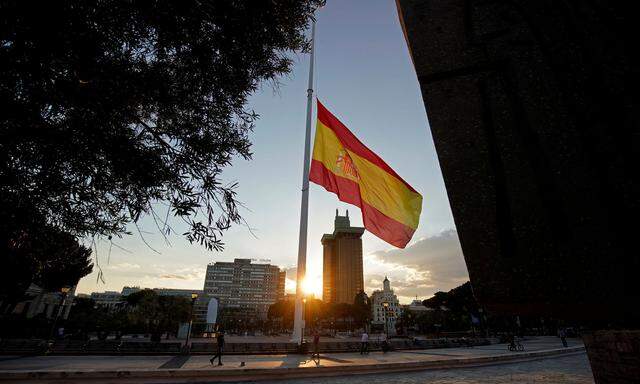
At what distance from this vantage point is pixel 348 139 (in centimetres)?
758

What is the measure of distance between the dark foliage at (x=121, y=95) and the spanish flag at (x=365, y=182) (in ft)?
8.70

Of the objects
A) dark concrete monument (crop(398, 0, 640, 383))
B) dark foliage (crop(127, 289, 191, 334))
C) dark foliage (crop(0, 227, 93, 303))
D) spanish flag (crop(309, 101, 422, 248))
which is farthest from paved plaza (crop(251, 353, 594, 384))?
dark foliage (crop(127, 289, 191, 334))

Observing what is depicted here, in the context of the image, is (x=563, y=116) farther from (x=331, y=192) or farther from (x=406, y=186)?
(x=331, y=192)

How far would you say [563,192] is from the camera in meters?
0.76

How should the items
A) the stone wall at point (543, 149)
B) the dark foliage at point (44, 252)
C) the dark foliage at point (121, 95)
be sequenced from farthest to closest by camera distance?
the dark foliage at point (44, 252) → the dark foliage at point (121, 95) → the stone wall at point (543, 149)

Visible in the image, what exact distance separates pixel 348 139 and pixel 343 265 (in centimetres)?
15713

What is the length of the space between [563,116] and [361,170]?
5.95m

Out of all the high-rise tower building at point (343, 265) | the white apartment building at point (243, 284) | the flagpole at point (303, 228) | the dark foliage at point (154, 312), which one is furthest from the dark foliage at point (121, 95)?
the white apartment building at point (243, 284)

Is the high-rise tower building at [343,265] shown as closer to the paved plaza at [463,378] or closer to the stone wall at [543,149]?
the paved plaza at [463,378]

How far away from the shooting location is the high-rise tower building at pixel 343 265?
6014 inches

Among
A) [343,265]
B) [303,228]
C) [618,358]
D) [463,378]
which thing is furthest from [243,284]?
[618,358]

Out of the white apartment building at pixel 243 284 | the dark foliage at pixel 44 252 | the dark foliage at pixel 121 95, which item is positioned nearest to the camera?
the dark foliage at pixel 121 95

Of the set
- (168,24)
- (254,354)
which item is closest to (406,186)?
(168,24)

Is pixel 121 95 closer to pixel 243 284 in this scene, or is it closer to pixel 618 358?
pixel 618 358
